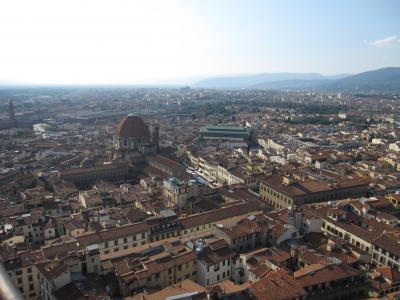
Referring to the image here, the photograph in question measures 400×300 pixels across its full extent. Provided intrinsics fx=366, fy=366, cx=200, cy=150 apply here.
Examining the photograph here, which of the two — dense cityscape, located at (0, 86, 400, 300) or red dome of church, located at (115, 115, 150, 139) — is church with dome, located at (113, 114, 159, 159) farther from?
dense cityscape, located at (0, 86, 400, 300)

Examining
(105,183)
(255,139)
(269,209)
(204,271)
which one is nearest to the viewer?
(204,271)

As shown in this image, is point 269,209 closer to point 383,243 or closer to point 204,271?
point 383,243

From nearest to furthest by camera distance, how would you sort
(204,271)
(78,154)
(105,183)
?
(204,271) < (105,183) < (78,154)

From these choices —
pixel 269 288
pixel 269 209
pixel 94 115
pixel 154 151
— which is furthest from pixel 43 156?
pixel 94 115

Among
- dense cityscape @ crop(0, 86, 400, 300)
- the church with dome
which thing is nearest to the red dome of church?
the church with dome

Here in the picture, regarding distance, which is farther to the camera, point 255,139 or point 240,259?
point 255,139

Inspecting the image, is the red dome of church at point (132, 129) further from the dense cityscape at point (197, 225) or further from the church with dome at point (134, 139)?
the dense cityscape at point (197, 225)

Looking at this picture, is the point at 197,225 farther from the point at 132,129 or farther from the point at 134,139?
the point at 132,129

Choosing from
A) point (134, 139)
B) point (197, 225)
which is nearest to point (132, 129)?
point (134, 139)

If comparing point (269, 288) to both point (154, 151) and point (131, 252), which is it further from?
point (154, 151)
